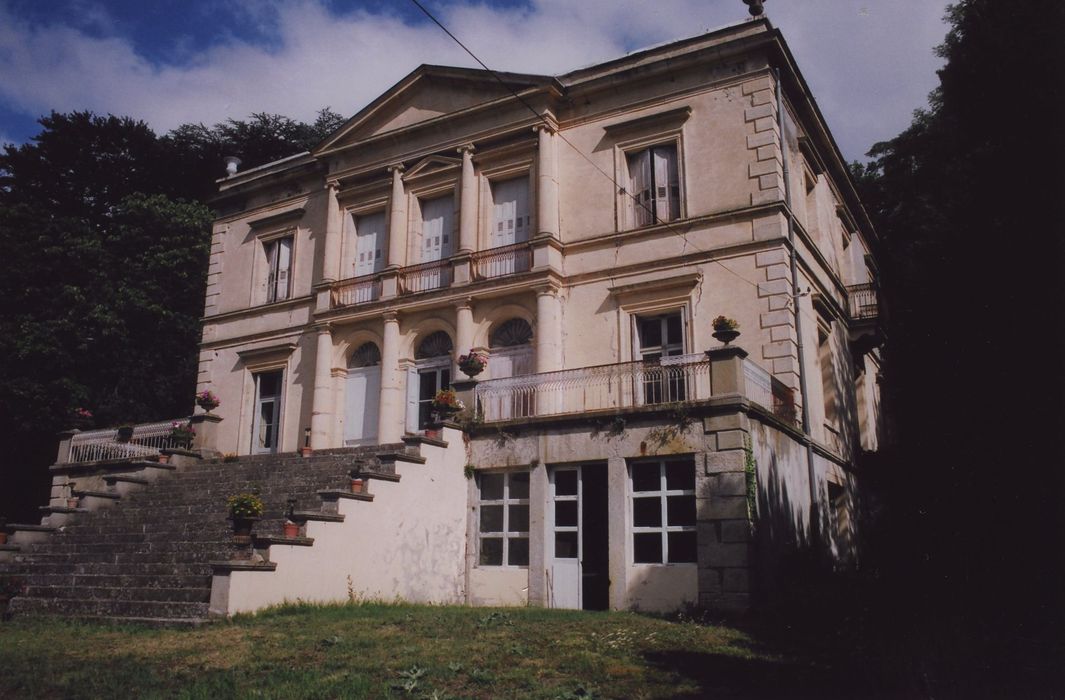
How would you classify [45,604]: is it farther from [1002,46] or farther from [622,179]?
[1002,46]

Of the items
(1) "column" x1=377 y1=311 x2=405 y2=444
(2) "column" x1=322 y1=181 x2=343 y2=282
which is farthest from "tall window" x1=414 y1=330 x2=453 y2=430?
(2) "column" x1=322 y1=181 x2=343 y2=282

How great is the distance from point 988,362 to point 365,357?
13.7m

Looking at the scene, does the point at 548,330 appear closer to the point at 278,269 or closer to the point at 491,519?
the point at 491,519

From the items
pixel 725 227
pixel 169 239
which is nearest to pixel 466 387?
pixel 725 227

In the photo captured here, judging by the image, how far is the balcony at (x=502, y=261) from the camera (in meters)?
18.7

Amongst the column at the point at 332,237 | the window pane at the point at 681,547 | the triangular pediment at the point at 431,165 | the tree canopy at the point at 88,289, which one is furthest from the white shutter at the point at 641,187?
the tree canopy at the point at 88,289

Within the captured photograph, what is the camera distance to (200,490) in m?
15.9

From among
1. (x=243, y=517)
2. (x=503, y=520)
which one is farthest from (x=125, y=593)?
(x=503, y=520)

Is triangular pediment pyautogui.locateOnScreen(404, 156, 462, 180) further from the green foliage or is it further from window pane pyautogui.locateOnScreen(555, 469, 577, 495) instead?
the green foliage

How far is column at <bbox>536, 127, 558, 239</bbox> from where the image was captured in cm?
1855

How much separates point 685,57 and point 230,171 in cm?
1431

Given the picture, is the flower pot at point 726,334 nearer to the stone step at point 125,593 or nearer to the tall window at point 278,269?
the stone step at point 125,593

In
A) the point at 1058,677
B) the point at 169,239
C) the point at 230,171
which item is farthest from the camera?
the point at 169,239

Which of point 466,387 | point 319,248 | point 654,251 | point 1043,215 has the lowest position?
point 466,387
